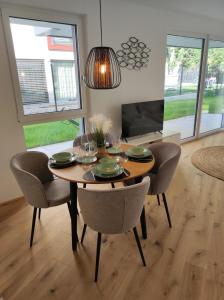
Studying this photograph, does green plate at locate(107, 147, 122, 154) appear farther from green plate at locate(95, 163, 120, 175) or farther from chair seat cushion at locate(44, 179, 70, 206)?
chair seat cushion at locate(44, 179, 70, 206)

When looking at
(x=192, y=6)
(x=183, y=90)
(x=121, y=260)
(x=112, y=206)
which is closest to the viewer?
(x=112, y=206)

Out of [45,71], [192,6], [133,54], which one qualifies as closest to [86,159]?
[45,71]

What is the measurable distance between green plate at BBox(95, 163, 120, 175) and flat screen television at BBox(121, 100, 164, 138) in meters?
1.78

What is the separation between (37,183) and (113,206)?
28.0 inches

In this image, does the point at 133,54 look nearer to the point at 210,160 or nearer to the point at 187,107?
the point at 187,107

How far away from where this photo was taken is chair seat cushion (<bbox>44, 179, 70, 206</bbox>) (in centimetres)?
196

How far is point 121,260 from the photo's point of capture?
6.22ft

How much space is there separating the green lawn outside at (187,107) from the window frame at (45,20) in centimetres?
218

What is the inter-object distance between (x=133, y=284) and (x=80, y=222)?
0.94 meters

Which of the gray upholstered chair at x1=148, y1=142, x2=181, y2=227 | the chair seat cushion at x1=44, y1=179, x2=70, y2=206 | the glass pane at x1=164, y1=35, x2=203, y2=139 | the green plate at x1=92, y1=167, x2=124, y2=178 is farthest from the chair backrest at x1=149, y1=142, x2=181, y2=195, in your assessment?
the glass pane at x1=164, y1=35, x2=203, y2=139

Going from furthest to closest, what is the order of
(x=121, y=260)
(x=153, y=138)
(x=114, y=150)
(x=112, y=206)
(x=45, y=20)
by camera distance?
1. (x=153, y=138)
2. (x=45, y=20)
3. (x=114, y=150)
4. (x=121, y=260)
5. (x=112, y=206)

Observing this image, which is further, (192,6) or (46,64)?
(192,6)

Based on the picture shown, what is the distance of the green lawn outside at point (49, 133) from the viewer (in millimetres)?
2918

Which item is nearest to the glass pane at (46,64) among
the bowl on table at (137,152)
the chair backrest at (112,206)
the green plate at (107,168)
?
the bowl on table at (137,152)
